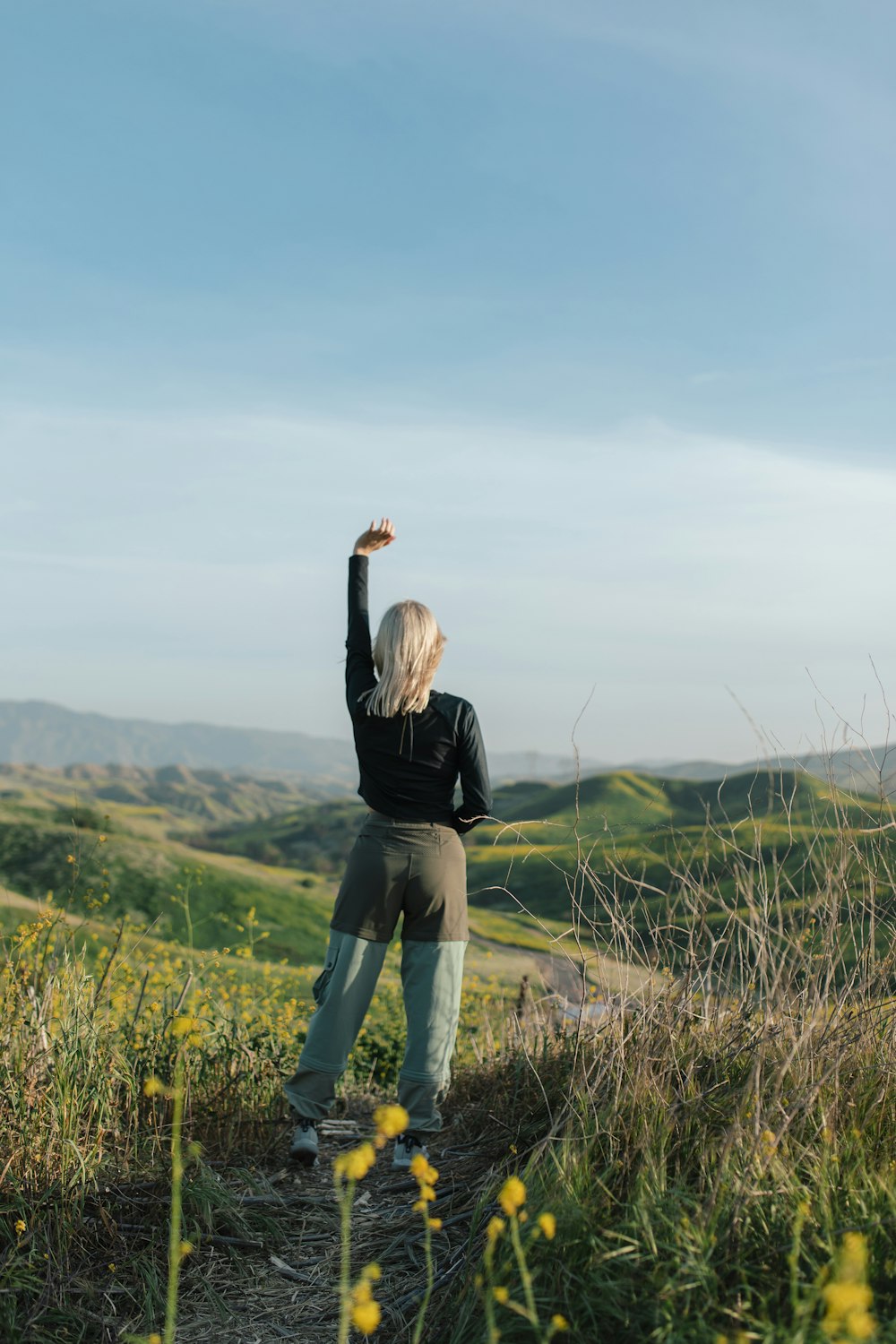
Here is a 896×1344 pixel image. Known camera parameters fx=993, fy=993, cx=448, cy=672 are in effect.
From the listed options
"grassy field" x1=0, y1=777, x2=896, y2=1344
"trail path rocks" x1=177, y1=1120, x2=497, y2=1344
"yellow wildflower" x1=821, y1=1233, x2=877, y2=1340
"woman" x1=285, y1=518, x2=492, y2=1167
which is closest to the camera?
"yellow wildflower" x1=821, y1=1233, x2=877, y2=1340

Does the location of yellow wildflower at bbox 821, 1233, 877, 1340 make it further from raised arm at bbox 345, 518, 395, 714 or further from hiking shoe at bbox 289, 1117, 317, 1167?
raised arm at bbox 345, 518, 395, 714

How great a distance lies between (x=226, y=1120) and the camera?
182 inches

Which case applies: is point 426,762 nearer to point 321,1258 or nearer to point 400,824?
point 400,824

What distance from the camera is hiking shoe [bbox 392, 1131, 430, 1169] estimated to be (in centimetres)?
439

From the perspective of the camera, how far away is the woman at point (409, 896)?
435cm

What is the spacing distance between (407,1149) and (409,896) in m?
1.14

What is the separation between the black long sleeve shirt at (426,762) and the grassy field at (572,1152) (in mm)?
597

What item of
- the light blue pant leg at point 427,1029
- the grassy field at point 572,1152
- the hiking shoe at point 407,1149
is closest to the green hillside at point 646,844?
the grassy field at point 572,1152

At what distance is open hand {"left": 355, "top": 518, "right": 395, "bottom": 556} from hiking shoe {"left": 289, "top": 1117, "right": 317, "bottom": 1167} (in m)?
2.61

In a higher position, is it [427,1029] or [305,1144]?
[427,1029]

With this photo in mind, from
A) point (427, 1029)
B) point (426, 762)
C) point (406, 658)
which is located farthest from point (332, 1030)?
point (406, 658)

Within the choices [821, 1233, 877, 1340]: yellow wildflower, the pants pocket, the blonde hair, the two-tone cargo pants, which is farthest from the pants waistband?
[821, 1233, 877, 1340]: yellow wildflower

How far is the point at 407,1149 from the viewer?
14.5 ft

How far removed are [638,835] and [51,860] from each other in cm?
1972
